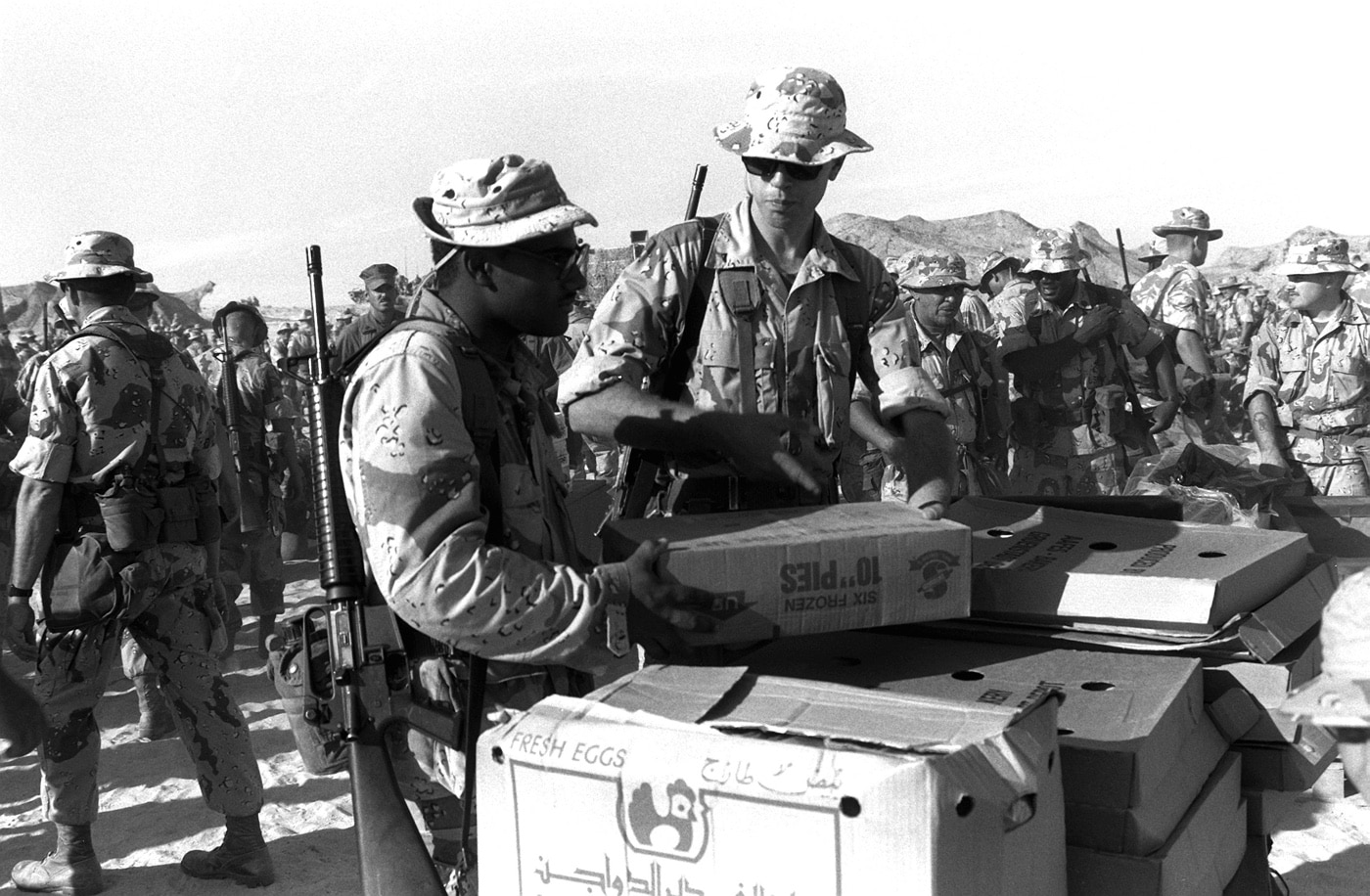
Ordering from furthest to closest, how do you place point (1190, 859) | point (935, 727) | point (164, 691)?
point (164, 691) → point (1190, 859) → point (935, 727)

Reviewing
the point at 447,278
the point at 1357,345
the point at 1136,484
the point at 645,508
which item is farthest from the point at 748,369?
the point at 1357,345

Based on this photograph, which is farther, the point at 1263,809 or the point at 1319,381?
the point at 1319,381

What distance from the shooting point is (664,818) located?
173 centimetres

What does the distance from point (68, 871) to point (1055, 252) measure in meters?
6.75

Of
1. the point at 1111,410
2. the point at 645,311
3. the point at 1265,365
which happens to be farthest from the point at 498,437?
the point at 1111,410

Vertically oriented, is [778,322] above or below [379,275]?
below

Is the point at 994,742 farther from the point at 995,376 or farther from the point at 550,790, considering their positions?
the point at 995,376

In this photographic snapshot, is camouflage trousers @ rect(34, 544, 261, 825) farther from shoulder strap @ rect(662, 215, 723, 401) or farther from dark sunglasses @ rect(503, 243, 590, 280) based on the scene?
dark sunglasses @ rect(503, 243, 590, 280)

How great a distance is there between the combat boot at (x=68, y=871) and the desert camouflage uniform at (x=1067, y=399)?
619 cm

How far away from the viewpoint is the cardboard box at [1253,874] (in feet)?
8.14

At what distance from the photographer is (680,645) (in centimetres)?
224

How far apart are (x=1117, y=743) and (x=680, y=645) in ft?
2.38

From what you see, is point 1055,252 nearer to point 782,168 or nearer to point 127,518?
point 782,168

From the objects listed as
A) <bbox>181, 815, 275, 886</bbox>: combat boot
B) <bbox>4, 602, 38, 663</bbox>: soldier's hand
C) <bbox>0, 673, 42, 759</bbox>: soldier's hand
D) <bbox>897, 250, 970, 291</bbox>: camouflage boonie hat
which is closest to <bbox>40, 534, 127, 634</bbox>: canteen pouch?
<bbox>4, 602, 38, 663</bbox>: soldier's hand
